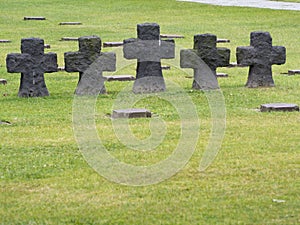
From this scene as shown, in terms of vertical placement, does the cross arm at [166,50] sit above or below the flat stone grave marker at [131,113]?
above

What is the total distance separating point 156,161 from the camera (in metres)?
11.7

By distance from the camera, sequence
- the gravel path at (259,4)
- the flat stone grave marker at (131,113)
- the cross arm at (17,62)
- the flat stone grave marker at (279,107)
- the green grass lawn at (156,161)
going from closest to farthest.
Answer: the green grass lawn at (156,161) → the flat stone grave marker at (131,113) → the flat stone grave marker at (279,107) → the cross arm at (17,62) → the gravel path at (259,4)

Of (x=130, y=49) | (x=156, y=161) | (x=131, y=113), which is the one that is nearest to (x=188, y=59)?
(x=130, y=49)

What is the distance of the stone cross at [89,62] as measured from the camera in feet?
55.0

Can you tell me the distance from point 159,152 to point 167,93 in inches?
189

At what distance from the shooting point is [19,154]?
12141 millimetres

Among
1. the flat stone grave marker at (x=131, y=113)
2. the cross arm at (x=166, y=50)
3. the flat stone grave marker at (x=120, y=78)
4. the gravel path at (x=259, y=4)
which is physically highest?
the cross arm at (x=166, y=50)

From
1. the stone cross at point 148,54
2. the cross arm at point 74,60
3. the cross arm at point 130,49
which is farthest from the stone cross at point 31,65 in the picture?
the stone cross at point 148,54

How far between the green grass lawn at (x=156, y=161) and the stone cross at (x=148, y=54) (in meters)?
0.55

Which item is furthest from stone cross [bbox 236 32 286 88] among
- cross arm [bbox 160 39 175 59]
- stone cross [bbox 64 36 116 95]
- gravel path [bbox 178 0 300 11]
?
gravel path [bbox 178 0 300 11]

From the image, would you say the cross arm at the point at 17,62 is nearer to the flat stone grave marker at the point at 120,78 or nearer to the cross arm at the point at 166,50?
the cross arm at the point at 166,50

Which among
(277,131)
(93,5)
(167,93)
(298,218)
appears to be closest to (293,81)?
(167,93)

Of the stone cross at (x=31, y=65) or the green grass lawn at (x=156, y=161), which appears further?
the stone cross at (x=31, y=65)

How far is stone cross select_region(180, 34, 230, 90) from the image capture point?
56.7 ft
